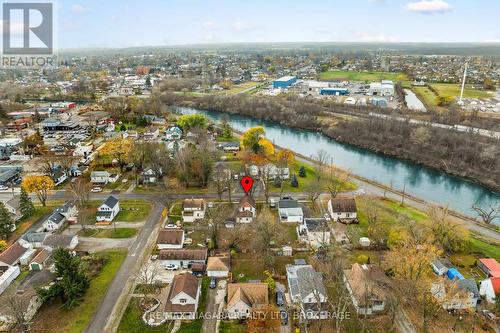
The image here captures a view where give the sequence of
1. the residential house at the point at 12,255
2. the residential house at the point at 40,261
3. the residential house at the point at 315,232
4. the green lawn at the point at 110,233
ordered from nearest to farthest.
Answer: the residential house at the point at 12,255 → the residential house at the point at 40,261 → the residential house at the point at 315,232 → the green lawn at the point at 110,233

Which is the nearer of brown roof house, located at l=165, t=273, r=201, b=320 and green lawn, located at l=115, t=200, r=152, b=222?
brown roof house, located at l=165, t=273, r=201, b=320

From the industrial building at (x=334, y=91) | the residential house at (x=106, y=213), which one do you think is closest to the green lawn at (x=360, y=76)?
the industrial building at (x=334, y=91)

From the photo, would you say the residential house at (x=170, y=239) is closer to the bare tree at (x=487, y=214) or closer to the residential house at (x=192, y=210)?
the residential house at (x=192, y=210)

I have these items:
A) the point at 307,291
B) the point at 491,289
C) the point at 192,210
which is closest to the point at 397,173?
the point at 491,289

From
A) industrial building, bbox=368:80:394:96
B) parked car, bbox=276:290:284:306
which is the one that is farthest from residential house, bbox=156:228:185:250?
industrial building, bbox=368:80:394:96

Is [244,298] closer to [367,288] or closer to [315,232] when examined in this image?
[367,288]

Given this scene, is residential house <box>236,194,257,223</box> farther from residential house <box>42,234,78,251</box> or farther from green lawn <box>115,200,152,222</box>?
residential house <box>42,234,78,251</box>
